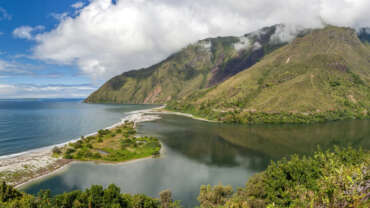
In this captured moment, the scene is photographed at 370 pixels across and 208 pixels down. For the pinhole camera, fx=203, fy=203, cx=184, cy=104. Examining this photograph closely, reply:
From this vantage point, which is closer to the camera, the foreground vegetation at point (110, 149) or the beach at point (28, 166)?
the beach at point (28, 166)

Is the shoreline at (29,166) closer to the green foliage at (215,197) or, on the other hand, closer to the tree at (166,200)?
the tree at (166,200)

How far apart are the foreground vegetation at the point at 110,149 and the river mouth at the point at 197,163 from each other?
5.90m

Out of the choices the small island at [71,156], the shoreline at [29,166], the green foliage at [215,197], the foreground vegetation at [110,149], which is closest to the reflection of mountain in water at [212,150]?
the foreground vegetation at [110,149]

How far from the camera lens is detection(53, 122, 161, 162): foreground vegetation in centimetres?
7800

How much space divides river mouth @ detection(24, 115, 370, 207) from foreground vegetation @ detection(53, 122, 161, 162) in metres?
5.90

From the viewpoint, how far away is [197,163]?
2955 inches

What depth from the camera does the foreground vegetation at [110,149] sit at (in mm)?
78000

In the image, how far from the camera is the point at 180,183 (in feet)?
192

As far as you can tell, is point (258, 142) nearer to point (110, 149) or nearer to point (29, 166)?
point (110, 149)

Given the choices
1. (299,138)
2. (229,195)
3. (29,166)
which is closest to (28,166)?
(29,166)

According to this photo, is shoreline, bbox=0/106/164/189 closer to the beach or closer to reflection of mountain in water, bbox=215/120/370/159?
the beach

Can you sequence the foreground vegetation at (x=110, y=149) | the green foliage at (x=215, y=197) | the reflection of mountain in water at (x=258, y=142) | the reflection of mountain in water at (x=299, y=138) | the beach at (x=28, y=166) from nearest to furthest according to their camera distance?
the green foliage at (x=215, y=197) → the beach at (x=28, y=166) → the foreground vegetation at (x=110, y=149) → the reflection of mountain in water at (x=258, y=142) → the reflection of mountain in water at (x=299, y=138)

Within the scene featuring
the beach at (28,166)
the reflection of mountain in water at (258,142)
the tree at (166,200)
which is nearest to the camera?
the tree at (166,200)

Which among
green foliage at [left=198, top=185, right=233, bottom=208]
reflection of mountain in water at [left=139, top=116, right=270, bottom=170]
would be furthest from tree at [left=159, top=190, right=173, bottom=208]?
reflection of mountain in water at [left=139, top=116, right=270, bottom=170]
